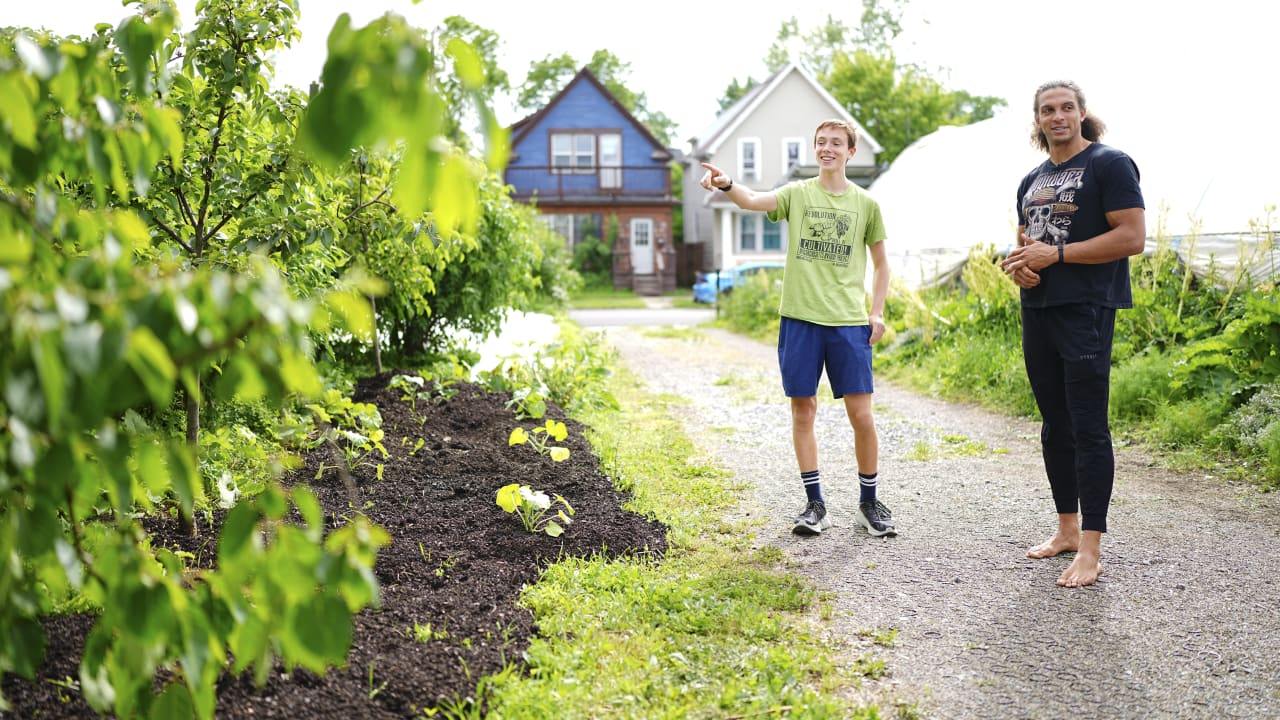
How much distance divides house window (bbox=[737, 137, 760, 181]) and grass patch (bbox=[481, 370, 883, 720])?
3382 centimetres

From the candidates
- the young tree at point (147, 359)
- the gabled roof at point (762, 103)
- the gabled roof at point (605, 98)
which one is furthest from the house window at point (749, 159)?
the young tree at point (147, 359)

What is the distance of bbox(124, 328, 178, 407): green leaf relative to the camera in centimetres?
135

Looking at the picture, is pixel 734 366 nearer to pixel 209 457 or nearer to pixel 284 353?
pixel 209 457

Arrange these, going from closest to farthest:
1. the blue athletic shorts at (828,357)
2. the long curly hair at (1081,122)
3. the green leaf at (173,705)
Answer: the green leaf at (173,705), the long curly hair at (1081,122), the blue athletic shorts at (828,357)

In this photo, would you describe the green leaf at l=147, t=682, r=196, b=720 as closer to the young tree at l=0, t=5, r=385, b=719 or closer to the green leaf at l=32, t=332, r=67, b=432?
the young tree at l=0, t=5, r=385, b=719

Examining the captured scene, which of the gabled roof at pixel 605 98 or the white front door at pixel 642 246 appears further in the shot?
the white front door at pixel 642 246

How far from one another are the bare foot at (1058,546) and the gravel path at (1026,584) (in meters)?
0.06

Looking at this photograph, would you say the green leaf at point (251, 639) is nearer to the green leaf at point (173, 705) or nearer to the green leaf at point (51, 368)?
the green leaf at point (173, 705)

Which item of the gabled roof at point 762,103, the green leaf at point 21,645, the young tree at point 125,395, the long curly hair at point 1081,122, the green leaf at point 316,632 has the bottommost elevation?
the green leaf at point 21,645

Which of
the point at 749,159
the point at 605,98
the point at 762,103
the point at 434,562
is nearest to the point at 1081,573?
the point at 434,562

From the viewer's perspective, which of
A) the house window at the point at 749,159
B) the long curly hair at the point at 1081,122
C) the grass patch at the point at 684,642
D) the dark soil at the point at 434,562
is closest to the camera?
the dark soil at the point at 434,562

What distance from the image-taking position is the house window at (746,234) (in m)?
37.2

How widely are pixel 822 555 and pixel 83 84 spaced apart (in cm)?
344

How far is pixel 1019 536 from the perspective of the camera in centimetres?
480
